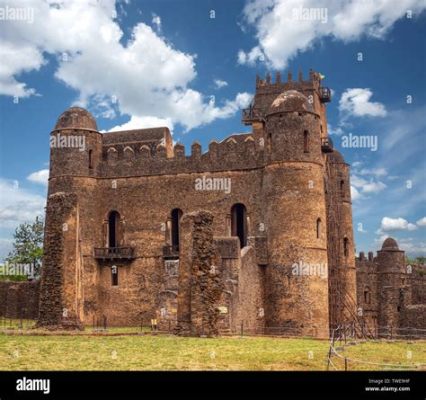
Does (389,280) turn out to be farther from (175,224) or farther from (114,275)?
(114,275)

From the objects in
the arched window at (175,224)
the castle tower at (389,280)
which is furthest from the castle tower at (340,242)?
the arched window at (175,224)

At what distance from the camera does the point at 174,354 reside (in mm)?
18938

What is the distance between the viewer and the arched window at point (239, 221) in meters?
39.1

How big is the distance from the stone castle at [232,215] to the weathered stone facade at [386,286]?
271 inches

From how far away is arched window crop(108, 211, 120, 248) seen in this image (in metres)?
41.9

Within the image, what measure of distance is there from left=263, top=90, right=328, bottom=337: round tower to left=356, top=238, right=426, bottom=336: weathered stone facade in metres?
14.8

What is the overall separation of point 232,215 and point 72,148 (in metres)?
9.90

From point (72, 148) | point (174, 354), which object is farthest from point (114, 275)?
point (174, 354)

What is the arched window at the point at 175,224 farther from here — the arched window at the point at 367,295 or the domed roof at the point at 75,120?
the arched window at the point at 367,295

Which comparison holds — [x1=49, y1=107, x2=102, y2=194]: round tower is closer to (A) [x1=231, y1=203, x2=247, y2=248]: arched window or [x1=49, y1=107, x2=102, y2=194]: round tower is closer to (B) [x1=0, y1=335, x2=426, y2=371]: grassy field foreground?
(A) [x1=231, y1=203, x2=247, y2=248]: arched window

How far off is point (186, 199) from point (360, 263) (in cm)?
1802

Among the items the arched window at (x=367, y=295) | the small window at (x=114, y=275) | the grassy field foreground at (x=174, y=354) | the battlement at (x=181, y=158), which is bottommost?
the grassy field foreground at (x=174, y=354)

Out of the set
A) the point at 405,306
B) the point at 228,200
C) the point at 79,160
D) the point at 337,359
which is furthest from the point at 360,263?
the point at 337,359

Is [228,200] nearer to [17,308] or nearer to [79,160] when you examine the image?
[79,160]
